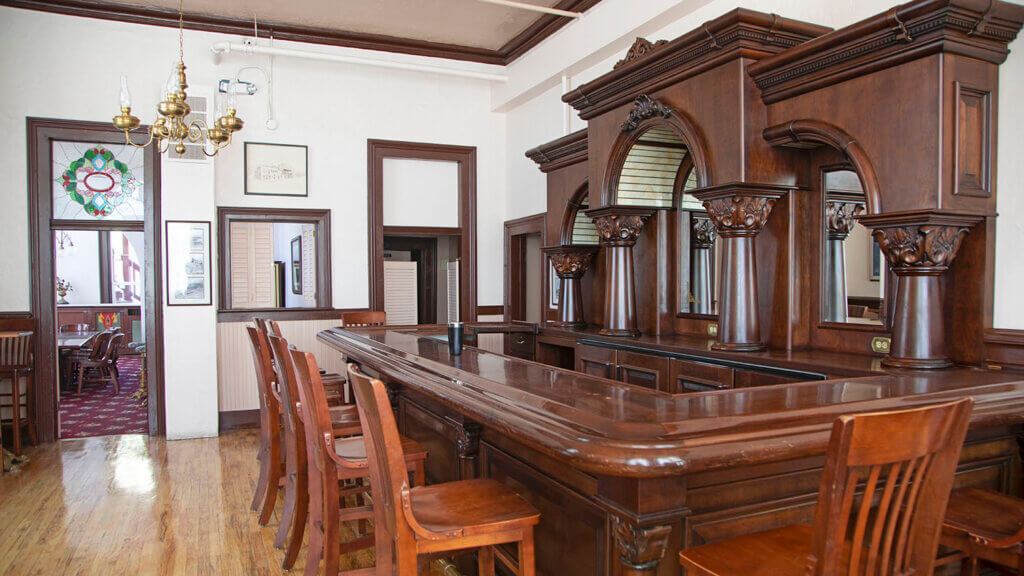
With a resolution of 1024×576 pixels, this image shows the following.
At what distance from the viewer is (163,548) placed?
Answer: 12.7 ft

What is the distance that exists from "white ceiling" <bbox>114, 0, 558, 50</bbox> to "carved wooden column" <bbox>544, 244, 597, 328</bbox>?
8.25ft

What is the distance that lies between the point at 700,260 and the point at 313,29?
4924 mm

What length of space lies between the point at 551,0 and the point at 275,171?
133 inches

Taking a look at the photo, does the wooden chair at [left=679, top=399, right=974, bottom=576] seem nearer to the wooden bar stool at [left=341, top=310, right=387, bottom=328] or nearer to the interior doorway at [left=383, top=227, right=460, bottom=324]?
the wooden bar stool at [left=341, top=310, right=387, bottom=328]

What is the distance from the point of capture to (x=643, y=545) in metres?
1.69

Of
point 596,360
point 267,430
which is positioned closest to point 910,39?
point 596,360

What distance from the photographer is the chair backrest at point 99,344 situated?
9.69 meters

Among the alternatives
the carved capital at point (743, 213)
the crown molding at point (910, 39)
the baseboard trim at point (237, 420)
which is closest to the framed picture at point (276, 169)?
the baseboard trim at point (237, 420)

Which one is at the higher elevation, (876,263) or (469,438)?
(876,263)

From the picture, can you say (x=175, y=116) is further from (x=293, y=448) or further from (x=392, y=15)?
(x=392, y=15)

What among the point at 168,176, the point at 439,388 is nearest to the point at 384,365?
the point at 439,388

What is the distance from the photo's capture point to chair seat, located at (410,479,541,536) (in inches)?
78.6

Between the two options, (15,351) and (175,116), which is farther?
(15,351)

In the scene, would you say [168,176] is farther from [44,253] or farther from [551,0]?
[551,0]
